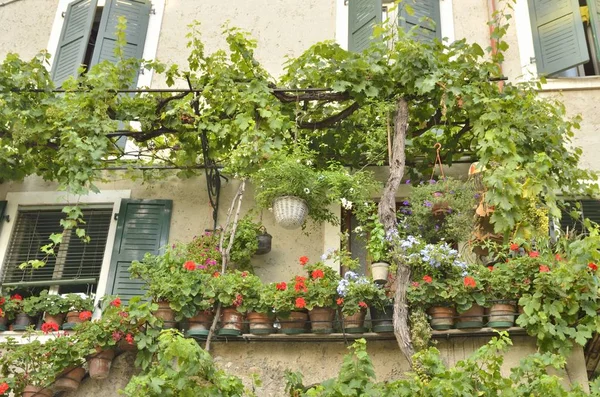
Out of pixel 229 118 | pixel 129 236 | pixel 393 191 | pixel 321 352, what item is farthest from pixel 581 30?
pixel 129 236

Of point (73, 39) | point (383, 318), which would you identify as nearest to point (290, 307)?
point (383, 318)

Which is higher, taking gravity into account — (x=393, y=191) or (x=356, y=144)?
(x=356, y=144)

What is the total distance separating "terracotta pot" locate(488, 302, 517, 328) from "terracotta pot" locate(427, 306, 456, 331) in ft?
0.99

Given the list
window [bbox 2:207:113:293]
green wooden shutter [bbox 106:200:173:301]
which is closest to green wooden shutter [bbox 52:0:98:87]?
window [bbox 2:207:113:293]

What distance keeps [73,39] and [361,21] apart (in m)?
3.48

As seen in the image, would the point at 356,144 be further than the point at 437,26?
No

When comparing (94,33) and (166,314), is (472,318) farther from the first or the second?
(94,33)

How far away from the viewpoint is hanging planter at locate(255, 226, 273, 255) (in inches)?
314

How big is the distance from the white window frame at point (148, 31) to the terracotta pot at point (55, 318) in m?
3.12

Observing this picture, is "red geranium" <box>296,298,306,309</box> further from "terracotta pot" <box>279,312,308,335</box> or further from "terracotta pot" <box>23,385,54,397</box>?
"terracotta pot" <box>23,385,54,397</box>

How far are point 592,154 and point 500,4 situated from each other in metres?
2.26

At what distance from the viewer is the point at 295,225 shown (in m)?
7.47

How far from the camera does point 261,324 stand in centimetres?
696

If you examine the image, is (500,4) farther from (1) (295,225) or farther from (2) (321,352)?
(2) (321,352)
